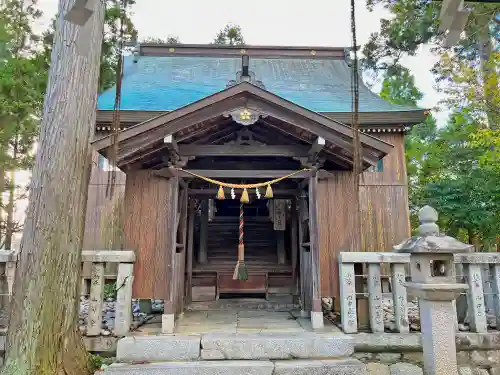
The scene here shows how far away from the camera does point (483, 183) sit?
10.7 metres

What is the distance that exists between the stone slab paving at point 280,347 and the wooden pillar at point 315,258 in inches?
24.9

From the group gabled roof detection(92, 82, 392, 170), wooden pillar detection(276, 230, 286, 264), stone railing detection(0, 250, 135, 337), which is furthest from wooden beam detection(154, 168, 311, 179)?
wooden pillar detection(276, 230, 286, 264)

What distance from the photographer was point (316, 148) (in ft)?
17.6

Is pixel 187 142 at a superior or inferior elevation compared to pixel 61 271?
superior

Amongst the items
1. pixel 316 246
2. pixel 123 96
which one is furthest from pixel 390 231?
pixel 123 96

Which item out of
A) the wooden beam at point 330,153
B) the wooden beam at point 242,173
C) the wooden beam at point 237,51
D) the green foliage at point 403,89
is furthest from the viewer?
the green foliage at point 403,89

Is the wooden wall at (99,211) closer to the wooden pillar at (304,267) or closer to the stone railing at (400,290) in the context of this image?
the wooden pillar at (304,267)

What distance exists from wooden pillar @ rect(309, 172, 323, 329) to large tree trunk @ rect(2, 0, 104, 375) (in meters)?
3.19

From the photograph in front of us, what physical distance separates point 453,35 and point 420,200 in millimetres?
11826

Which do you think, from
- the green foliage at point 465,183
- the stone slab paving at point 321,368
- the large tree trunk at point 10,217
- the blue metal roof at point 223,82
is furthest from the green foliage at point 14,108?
the green foliage at point 465,183

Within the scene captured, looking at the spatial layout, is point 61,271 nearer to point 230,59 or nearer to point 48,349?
point 48,349

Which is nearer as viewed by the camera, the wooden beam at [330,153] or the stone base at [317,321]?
the stone base at [317,321]

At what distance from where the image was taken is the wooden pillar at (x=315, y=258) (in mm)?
5133

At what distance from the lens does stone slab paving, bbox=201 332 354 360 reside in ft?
14.2
